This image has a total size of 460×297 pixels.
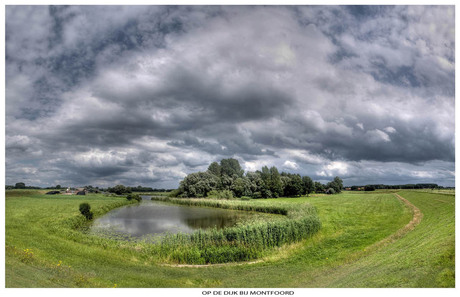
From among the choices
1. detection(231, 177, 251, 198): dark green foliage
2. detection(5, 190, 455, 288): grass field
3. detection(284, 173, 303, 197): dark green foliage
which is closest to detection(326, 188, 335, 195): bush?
detection(284, 173, 303, 197): dark green foliage

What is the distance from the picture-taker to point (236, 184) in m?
92.6

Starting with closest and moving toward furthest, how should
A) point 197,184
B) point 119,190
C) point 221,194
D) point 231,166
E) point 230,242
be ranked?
point 230,242 → point 221,194 → point 197,184 → point 231,166 → point 119,190

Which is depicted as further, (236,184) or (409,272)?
(236,184)

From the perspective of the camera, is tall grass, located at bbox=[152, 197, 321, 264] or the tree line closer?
tall grass, located at bbox=[152, 197, 321, 264]

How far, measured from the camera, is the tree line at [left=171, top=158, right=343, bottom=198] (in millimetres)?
88000

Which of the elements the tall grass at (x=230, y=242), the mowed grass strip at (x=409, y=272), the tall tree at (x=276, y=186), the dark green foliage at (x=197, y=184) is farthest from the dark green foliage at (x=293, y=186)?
the mowed grass strip at (x=409, y=272)

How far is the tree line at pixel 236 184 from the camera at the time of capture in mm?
88000

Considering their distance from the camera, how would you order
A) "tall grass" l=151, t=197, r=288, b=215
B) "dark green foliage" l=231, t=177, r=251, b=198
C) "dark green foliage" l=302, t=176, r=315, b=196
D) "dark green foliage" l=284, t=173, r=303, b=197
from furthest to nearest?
"dark green foliage" l=302, t=176, r=315, b=196 < "dark green foliage" l=284, t=173, r=303, b=197 < "dark green foliage" l=231, t=177, r=251, b=198 < "tall grass" l=151, t=197, r=288, b=215

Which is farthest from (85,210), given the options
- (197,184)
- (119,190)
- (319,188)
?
(319,188)

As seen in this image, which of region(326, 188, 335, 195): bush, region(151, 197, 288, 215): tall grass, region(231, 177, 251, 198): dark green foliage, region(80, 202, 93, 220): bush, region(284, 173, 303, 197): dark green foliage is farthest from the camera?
region(326, 188, 335, 195): bush

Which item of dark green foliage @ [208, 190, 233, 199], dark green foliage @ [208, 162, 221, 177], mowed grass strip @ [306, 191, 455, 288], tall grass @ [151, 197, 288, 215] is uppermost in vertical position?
dark green foliage @ [208, 162, 221, 177]

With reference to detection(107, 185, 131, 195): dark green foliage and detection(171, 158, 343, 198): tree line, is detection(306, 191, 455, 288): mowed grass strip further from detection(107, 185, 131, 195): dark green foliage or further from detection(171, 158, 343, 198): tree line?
detection(107, 185, 131, 195): dark green foliage

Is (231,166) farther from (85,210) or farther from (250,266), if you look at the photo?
(250,266)
